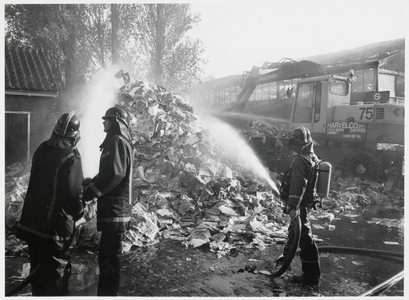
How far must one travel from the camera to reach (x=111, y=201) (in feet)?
9.55

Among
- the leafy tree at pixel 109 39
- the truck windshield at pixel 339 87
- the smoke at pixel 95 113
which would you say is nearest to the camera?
the leafy tree at pixel 109 39

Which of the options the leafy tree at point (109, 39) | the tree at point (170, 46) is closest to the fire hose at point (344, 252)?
the tree at point (170, 46)

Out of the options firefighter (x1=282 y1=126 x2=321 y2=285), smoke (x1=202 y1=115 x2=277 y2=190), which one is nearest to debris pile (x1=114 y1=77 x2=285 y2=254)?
smoke (x1=202 y1=115 x2=277 y2=190)

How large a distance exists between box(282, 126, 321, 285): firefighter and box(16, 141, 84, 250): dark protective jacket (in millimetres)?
2218

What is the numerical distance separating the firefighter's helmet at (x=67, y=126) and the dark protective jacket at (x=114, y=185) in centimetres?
31

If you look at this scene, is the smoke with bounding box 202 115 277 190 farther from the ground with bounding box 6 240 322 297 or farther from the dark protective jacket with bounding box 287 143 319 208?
the dark protective jacket with bounding box 287 143 319 208

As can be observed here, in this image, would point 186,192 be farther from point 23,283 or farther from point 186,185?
point 23,283

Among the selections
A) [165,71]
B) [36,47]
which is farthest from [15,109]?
[165,71]

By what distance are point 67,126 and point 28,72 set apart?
5.93 meters

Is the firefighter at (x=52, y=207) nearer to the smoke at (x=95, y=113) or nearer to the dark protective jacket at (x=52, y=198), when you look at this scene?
the dark protective jacket at (x=52, y=198)

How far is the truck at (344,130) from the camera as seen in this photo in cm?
793

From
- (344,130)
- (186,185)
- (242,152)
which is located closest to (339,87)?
(344,130)

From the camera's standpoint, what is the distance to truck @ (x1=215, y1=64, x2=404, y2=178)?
7.93 meters

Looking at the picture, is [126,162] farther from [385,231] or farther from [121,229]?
[385,231]
